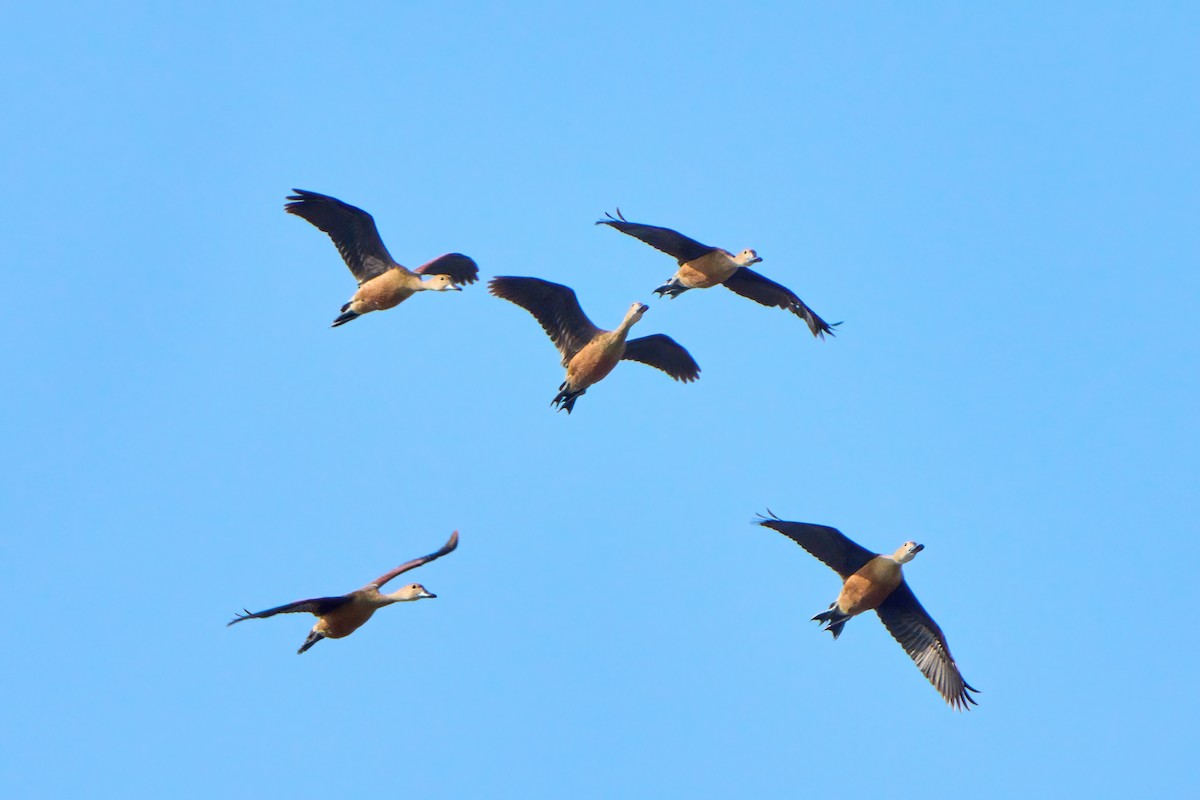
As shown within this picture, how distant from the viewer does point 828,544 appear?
18672mm

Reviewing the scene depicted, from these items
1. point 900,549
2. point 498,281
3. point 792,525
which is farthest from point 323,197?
point 900,549

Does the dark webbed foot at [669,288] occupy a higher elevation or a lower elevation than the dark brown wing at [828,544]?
higher

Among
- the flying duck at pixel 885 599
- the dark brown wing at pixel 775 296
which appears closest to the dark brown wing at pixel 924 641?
the flying duck at pixel 885 599

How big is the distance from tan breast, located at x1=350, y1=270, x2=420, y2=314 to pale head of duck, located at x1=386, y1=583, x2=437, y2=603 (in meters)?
4.99

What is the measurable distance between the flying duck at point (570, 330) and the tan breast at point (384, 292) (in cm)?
119

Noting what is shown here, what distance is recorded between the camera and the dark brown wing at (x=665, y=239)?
1966 cm

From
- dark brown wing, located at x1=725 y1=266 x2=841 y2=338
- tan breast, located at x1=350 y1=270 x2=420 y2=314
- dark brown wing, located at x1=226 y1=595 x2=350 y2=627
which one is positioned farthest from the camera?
dark brown wing, located at x1=725 y1=266 x2=841 y2=338

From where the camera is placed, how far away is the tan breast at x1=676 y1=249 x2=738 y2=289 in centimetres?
2017

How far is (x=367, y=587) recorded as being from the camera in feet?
55.4

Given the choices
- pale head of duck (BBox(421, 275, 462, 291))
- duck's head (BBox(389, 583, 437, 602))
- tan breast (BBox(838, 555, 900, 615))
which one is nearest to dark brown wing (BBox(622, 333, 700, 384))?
pale head of duck (BBox(421, 275, 462, 291))

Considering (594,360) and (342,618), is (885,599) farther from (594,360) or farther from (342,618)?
(342,618)

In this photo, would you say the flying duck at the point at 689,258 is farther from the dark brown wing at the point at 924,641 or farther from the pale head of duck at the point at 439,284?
the dark brown wing at the point at 924,641

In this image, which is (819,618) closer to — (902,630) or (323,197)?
(902,630)

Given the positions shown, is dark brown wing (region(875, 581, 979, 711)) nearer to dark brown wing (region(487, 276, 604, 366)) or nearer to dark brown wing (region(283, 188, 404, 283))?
dark brown wing (region(487, 276, 604, 366))
